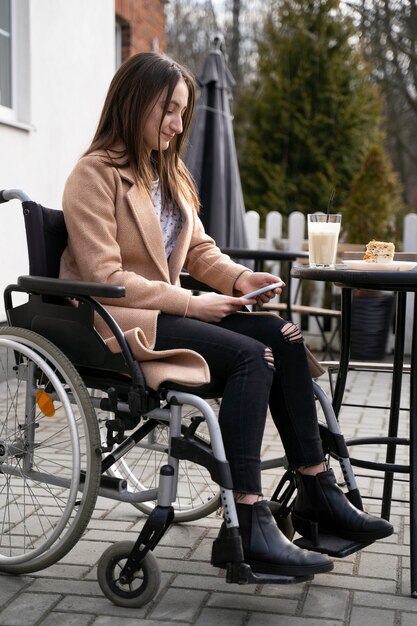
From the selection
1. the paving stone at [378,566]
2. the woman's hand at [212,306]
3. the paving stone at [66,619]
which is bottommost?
the paving stone at [378,566]

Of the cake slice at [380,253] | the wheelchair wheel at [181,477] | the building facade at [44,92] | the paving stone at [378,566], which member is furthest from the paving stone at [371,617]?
the building facade at [44,92]

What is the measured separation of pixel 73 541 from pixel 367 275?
1.02m

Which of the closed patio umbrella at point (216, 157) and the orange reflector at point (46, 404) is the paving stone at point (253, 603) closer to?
the orange reflector at point (46, 404)

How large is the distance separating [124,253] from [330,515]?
0.91 meters

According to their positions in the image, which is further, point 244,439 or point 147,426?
point 147,426

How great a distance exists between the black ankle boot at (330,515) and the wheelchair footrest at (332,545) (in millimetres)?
12

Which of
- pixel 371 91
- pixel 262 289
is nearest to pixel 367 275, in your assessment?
pixel 262 289

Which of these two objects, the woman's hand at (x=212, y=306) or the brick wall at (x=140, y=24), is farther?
the brick wall at (x=140, y=24)

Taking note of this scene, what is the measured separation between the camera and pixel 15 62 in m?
6.04

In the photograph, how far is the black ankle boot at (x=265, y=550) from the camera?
2.25 metres

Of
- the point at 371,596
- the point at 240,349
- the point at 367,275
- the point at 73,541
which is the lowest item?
the point at 371,596

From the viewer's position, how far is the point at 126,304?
256 cm

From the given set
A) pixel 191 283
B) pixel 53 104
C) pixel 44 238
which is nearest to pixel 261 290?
pixel 191 283

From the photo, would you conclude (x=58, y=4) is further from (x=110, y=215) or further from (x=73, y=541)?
(x=73, y=541)
